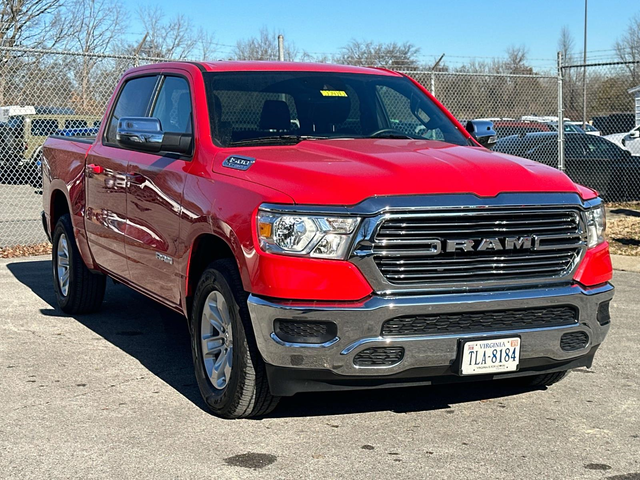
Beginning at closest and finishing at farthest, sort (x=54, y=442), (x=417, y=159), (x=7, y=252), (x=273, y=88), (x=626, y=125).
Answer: (x=54, y=442), (x=417, y=159), (x=273, y=88), (x=7, y=252), (x=626, y=125)

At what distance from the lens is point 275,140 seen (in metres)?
5.41

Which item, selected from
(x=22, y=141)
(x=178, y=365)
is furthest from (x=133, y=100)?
(x=22, y=141)

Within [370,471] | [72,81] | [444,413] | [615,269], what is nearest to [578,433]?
[444,413]

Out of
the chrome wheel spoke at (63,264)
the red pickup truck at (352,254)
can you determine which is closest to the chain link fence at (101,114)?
the chrome wheel spoke at (63,264)

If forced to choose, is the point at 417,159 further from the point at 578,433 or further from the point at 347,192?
the point at 578,433

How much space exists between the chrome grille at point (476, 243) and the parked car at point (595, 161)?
1142 cm

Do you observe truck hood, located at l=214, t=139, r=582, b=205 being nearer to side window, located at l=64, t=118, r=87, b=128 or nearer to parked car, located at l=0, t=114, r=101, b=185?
side window, located at l=64, t=118, r=87, b=128

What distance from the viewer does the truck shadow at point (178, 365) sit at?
16.7ft

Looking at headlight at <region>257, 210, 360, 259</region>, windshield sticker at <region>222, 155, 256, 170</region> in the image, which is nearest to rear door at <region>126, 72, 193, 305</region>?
windshield sticker at <region>222, 155, 256, 170</region>

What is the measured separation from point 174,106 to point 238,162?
1206 mm

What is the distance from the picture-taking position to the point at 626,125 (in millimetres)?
22594

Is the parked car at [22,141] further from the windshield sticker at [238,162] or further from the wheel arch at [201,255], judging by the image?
the windshield sticker at [238,162]

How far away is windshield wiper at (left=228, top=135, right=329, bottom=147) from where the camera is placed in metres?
5.31

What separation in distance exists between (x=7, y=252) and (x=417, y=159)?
25.6 feet
